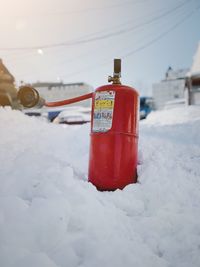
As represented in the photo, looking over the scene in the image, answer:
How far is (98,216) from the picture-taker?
78.7 inches

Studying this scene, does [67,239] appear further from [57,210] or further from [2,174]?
[2,174]

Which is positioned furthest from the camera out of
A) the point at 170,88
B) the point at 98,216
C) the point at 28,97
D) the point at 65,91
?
the point at 170,88

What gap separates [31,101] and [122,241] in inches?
73.3

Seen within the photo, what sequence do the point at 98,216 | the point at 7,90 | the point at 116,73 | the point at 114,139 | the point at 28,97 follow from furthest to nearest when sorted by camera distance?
the point at 7,90, the point at 28,97, the point at 116,73, the point at 114,139, the point at 98,216

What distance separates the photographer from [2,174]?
8.52 ft

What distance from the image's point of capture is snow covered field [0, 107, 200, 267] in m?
1.68

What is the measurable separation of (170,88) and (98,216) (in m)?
Answer: 59.8

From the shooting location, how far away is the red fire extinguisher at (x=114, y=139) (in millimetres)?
2592

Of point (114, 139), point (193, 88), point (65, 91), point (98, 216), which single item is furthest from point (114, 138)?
point (65, 91)

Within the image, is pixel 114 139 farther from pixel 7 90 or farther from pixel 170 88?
pixel 170 88

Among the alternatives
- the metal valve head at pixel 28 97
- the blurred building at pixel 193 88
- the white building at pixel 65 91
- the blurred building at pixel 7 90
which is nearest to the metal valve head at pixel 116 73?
the metal valve head at pixel 28 97

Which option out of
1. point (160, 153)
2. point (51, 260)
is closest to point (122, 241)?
point (51, 260)

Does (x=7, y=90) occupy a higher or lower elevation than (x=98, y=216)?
higher

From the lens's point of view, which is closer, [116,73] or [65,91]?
[116,73]
